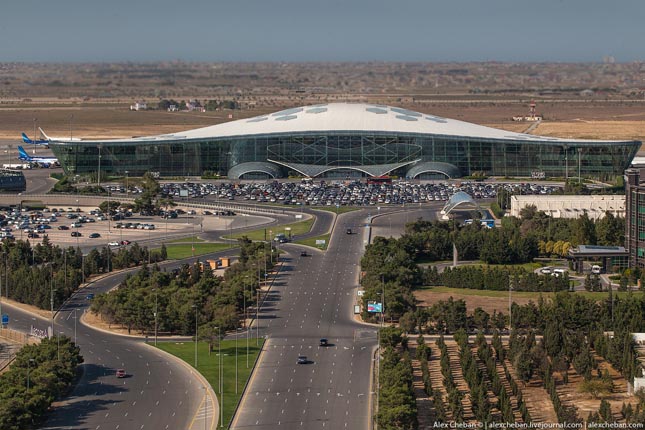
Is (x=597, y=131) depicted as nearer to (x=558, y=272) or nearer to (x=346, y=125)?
(x=346, y=125)

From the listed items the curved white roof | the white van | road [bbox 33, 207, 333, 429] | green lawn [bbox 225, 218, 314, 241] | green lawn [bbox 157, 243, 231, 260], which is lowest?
road [bbox 33, 207, 333, 429]

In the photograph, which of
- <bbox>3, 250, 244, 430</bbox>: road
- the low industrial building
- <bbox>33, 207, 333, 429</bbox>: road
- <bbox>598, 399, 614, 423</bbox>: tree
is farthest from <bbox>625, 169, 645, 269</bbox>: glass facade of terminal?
<bbox>33, 207, 333, 429</bbox>: road

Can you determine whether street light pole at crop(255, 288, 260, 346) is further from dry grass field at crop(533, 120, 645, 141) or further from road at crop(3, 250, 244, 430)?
dry grass field at crop(533, 120, 645, 141)

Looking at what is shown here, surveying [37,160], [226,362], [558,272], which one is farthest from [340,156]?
[226,362]

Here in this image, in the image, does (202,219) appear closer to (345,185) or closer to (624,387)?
(345,185)

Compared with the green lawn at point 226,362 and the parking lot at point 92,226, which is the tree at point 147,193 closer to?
the parking lot at point 92,226

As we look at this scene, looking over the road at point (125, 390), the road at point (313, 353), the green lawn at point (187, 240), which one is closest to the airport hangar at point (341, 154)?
the green lawn at point (187, 240)
